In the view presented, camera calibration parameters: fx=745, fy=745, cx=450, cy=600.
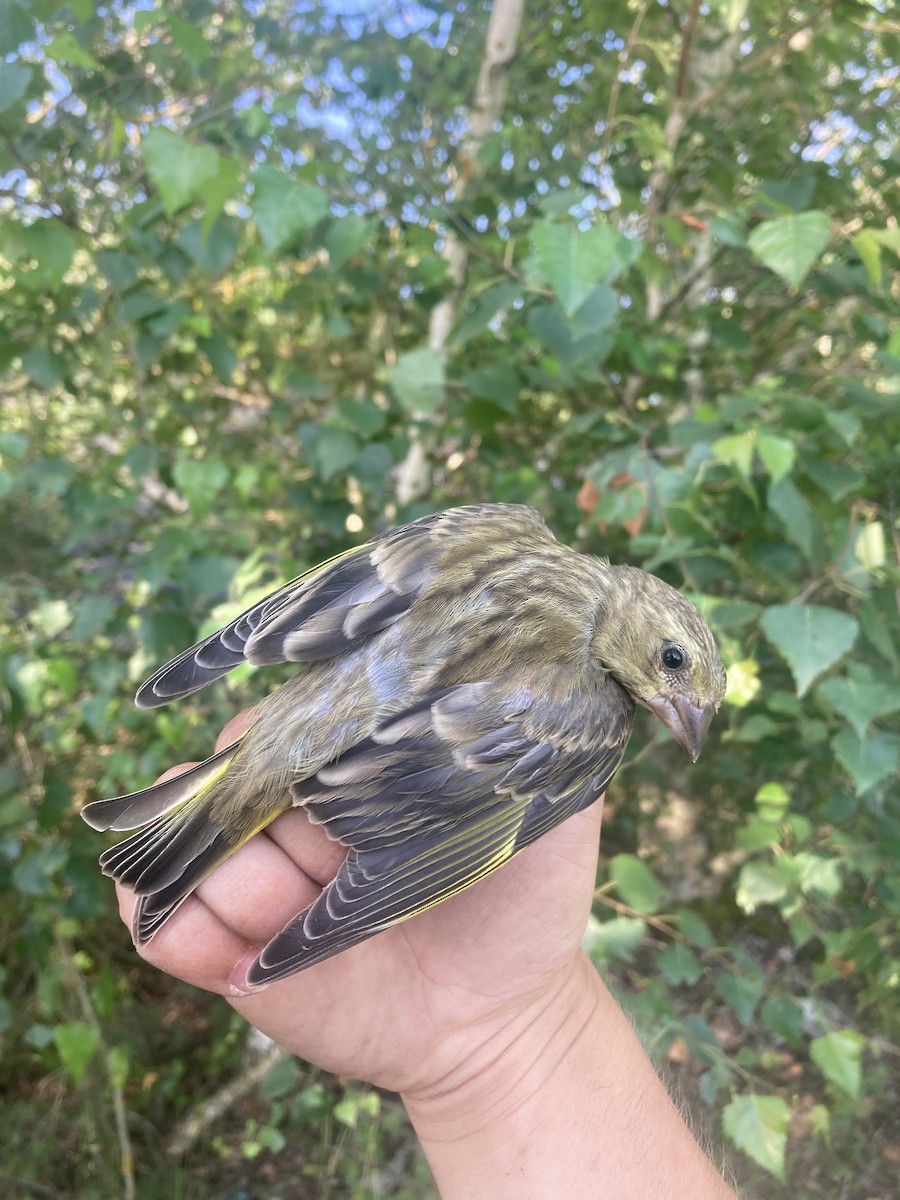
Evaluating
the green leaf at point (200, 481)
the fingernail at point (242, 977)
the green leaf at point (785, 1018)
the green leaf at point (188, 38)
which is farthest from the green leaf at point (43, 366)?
the green leaf at point (785, 1018)

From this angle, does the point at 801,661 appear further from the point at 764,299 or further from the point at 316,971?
the point at 764,299

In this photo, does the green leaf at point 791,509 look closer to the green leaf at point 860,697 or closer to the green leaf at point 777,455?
the green leaf at point 777,455

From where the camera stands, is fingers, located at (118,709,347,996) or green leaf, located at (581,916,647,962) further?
green leaf, located at (581,916,647,962)

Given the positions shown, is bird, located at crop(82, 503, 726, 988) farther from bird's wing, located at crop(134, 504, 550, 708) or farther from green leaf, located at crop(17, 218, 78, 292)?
green leaf, located at crop(17, 218, 78, 292)

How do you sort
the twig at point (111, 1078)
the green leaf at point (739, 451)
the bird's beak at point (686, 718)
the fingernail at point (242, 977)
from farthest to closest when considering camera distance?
1. the twig at point (111, 1078)
2. the bird's beak at point (686, 718)
3. the green leaf at point (739, 451)
4. the fingernail at point (242, 977)

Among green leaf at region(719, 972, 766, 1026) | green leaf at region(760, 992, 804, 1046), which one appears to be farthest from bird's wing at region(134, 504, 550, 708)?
green leaf at region(760, 992, 804, 1046)

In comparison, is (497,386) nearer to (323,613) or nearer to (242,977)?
(323,613)
